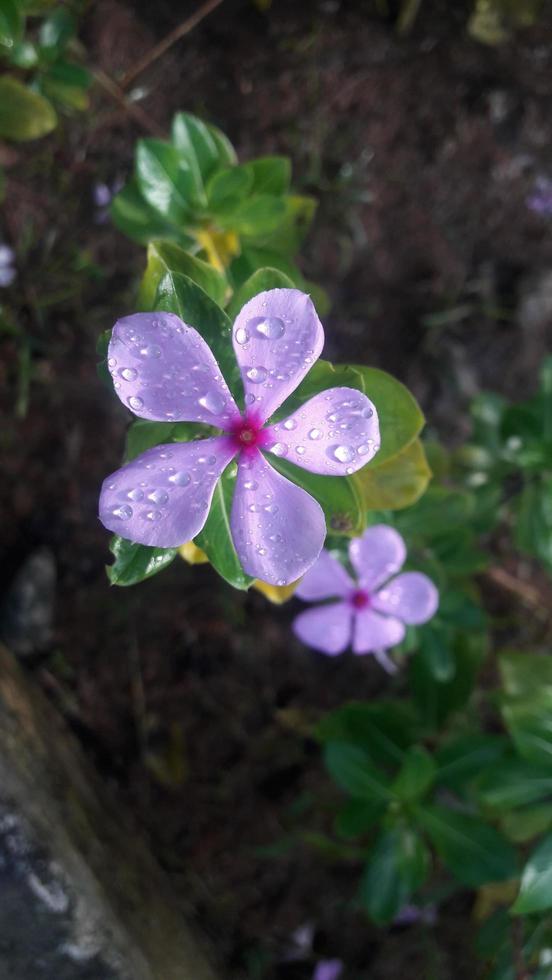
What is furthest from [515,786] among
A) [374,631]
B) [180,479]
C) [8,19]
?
[8,19]

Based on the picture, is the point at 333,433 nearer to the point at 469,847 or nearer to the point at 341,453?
the point at 341,453

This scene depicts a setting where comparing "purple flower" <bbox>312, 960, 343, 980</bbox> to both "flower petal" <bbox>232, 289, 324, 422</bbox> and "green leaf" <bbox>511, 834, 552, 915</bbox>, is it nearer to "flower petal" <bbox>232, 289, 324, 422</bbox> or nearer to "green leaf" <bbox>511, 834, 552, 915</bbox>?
"green leaf" <bbox>511, 834, 552, 915</bbox>

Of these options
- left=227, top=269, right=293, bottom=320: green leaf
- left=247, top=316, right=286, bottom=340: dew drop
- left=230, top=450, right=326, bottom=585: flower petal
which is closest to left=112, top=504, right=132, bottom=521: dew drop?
left=230, top=450, right=326, bottom=585: flower petal

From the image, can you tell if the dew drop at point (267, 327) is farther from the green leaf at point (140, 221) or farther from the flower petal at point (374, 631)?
the flower petal at point (374, 631)

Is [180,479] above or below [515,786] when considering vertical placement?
above

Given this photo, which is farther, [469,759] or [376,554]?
[469,759]

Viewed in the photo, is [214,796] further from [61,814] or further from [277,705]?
[61,814]
